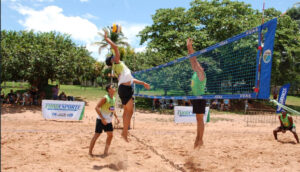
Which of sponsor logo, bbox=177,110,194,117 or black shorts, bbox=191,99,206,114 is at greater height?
black shorts, bbox=191,99,206,114

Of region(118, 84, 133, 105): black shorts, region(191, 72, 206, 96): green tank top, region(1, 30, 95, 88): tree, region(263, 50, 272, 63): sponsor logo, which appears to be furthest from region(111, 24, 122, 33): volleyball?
region(1, 30, 95, 88): tree

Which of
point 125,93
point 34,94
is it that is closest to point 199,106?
point 125,93

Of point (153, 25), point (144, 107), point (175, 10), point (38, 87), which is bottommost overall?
point (144, 107)

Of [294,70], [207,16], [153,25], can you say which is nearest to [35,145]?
[153,25]

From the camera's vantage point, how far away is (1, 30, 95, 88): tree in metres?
15.7

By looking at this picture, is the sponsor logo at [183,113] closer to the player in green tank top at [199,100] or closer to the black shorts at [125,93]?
the player in green tank top at [199,100]

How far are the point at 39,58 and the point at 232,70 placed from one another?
14.4 metres

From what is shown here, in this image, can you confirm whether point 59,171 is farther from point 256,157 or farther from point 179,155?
point 256,157

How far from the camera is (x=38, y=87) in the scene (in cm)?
1898

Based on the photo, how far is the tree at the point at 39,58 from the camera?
15.7 meters

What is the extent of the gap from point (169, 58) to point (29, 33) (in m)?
11.6

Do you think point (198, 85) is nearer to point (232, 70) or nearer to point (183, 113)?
point (232, 70)

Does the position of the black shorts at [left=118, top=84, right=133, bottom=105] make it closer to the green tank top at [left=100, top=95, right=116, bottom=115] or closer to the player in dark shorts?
the player in dark shorts

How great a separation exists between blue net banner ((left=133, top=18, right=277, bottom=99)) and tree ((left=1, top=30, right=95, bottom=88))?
10.7 metres
